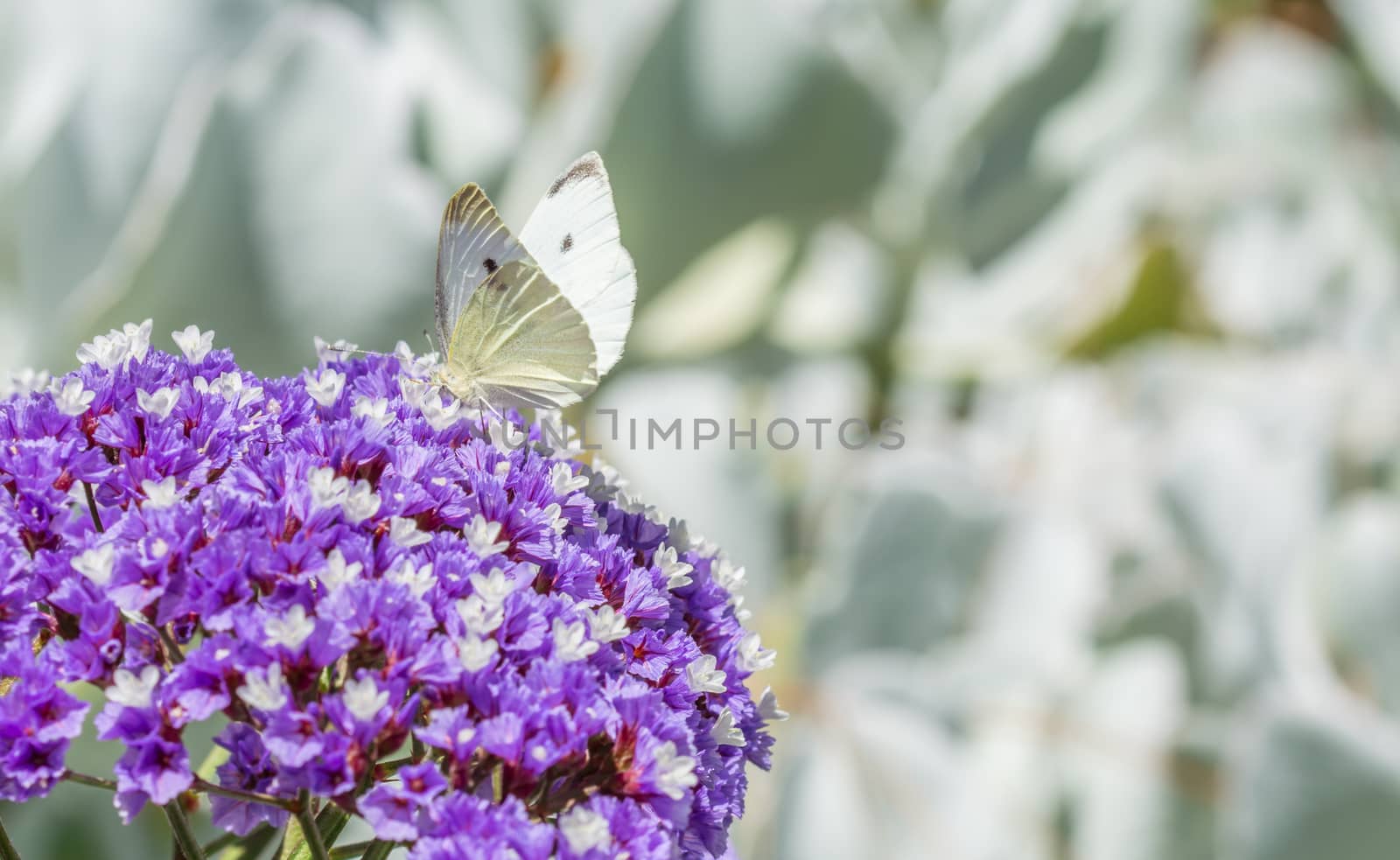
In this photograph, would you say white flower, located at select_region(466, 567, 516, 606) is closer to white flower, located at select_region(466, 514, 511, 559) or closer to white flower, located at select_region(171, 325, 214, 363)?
white flower, located at select_region(466, 514, 511, 559)

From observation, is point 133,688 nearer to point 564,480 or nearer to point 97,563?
point 97,563

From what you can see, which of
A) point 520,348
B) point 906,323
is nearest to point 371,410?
point 520,348

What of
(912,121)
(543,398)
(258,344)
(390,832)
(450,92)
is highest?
(912,121)

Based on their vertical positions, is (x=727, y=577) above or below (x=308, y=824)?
above

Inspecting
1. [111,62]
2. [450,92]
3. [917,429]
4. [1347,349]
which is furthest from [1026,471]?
[111,62]

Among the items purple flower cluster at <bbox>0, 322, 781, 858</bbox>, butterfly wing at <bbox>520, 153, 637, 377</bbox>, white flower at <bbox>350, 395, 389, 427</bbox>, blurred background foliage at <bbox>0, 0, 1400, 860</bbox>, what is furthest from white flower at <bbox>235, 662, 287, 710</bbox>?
blurred background foliage at <bbox>0, 0, 1400, 860</bbox>

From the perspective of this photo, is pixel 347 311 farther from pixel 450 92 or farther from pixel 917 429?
pixel 917 429
